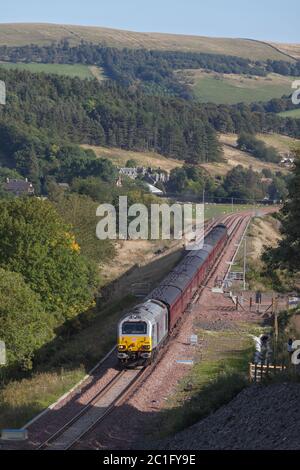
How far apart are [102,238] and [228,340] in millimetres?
44400

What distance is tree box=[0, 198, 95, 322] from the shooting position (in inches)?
2175

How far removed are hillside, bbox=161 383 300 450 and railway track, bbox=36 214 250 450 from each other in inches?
114

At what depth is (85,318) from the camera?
192 feet

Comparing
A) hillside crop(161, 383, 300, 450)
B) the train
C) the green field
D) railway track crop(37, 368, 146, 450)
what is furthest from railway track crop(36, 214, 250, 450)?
the green field

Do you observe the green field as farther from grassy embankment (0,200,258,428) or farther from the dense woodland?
grassy embankment (0,200,258,428)

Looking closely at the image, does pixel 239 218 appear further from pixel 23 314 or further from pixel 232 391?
pixel 232 391

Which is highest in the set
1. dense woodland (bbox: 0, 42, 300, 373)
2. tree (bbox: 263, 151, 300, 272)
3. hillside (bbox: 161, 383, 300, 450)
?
tree (bbox: 263, 151, 300, 272)

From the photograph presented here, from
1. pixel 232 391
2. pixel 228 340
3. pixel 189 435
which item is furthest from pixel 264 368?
pixel 228 340

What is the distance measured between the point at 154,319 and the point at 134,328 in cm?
116

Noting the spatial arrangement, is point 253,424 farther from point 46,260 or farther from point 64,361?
point 46,260

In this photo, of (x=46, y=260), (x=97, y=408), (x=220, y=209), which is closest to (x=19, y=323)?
(x=46, y=260)

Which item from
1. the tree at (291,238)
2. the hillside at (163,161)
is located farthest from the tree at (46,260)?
the hillside at (163,161)

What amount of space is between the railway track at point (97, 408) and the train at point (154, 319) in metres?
0.62

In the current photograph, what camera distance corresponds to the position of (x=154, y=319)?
37.2 metres
